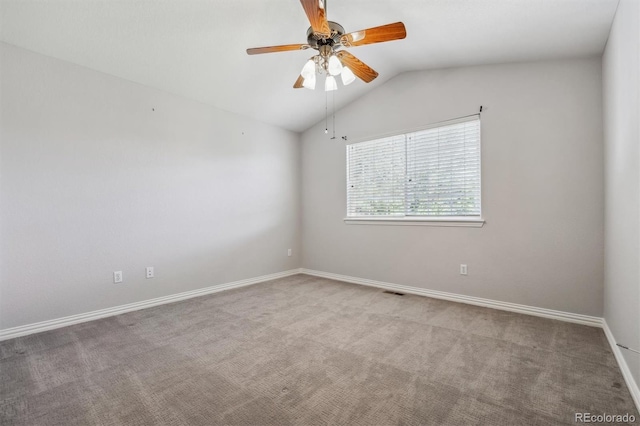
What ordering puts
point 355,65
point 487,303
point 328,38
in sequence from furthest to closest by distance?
1. point 487,303
2. point 355,65
3. point 328,38

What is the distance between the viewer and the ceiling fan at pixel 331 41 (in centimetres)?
186

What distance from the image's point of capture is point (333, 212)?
4.71m

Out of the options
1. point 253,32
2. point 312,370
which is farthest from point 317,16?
point 312,370

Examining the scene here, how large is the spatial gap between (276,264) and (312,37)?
11.5 ft

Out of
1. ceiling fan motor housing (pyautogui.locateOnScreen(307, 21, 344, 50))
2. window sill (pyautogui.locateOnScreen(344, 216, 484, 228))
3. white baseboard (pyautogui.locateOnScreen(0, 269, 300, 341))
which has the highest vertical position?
ceiling fan motor housing (pyautogui.locateOnScreen(307, 21, 344, 50))

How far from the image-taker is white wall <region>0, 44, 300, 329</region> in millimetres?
2555

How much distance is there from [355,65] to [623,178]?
2.08 meters

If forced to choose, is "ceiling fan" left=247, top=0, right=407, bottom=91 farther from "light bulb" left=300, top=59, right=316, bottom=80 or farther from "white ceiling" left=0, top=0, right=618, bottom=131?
"white ceiling" left=0, top=0, right=618, bottom=131

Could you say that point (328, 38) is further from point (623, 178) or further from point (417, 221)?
point (417, 221)

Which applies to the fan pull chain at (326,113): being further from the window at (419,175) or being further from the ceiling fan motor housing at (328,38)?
the ceiling fan motor housing at (328,38)

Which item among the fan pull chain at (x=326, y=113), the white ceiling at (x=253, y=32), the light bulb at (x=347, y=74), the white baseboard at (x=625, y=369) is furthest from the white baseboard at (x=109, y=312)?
the white baseboard at (x=625, y=369)

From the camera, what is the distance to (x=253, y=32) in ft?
9.03

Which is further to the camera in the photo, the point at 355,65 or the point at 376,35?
the point at 355,65

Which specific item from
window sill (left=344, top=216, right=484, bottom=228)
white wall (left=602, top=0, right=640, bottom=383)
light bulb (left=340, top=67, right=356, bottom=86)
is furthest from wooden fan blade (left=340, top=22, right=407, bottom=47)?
window sill (left=344, top=216, right=484, bottom=228)
